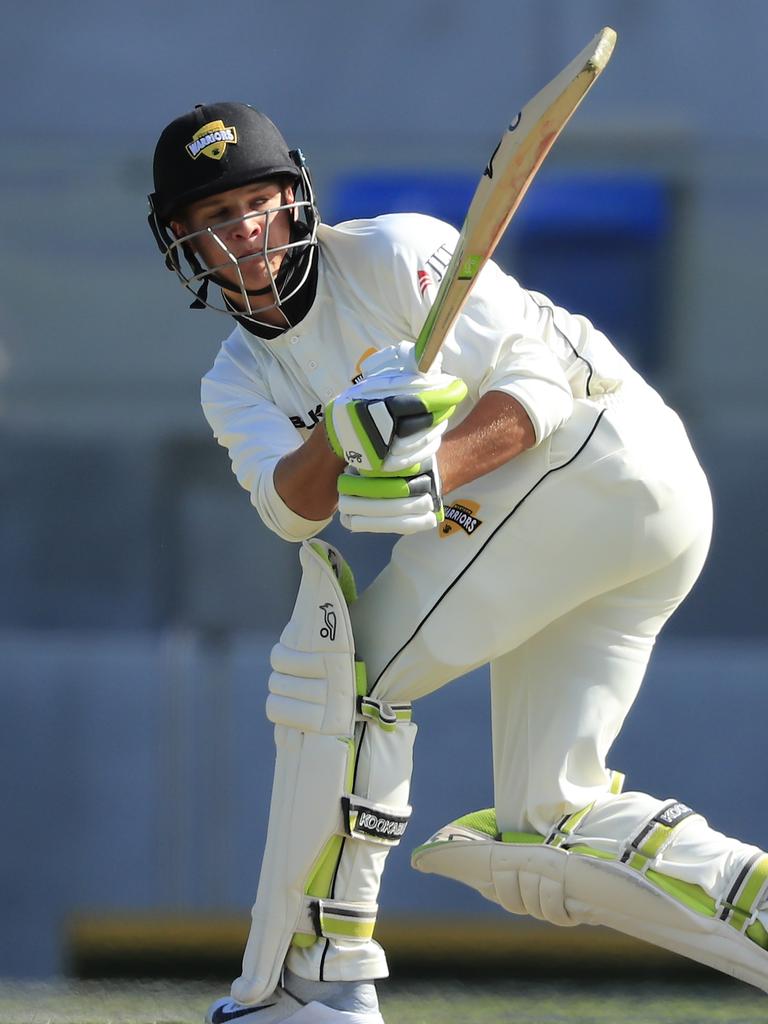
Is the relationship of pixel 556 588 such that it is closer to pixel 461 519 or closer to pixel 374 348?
pixel 461 519

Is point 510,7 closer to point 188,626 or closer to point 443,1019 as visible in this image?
point 188,626

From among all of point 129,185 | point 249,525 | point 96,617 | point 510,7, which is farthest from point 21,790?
point 510,7

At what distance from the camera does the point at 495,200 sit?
66.9 inches

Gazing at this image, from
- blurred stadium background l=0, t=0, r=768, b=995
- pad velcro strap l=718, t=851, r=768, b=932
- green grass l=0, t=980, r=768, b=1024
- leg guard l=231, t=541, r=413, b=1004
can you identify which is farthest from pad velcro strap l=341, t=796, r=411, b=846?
blurred stadium background l=0, t=0, r=768, b=995

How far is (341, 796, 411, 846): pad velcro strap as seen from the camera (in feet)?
6.06

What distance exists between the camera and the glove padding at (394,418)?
1.67 m

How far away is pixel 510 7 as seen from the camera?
421cm

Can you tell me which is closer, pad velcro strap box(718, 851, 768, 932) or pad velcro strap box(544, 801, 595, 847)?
pad velcro strap box(718, 851, 768, 932)

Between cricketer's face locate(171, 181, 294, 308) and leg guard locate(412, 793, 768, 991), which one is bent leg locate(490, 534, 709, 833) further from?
Result: cricketer's face locate(171, 181, 294, 308)

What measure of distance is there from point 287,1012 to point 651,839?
1.40 ft

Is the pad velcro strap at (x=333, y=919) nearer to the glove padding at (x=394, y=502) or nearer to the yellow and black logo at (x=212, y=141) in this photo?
the glove padding at (x=394, y=502)

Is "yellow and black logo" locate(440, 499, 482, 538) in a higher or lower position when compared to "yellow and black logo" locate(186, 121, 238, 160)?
lower

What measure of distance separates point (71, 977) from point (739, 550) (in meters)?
1.72

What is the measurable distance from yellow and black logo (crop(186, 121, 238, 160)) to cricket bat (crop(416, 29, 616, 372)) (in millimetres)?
322
